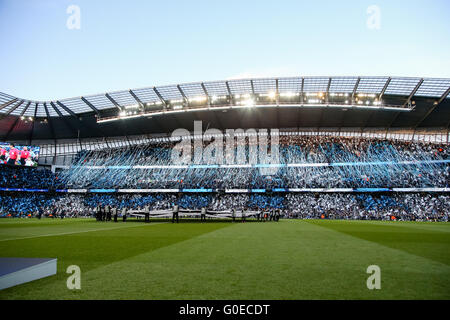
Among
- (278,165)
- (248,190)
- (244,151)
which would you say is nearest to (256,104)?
(244,151)

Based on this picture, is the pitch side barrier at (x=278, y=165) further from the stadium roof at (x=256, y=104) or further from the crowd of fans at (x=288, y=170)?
the stadium roof at (x=256, y=104)

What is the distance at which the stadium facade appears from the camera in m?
36.4

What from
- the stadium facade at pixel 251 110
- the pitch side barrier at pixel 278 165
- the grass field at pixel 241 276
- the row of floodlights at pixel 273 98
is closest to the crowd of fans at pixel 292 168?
the pitch side barrier at pixel 278 165

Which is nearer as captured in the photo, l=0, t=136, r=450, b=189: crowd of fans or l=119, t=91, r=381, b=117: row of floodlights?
l=119, t=91, r=381, b=117: row of floodlights

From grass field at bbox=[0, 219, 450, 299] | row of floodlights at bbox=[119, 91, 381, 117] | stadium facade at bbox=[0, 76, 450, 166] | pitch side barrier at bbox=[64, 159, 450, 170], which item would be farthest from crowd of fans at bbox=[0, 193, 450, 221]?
grass field at bbox=[0, 219, 450, 299]

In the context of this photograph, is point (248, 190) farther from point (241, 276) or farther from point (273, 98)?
point (241, 276)

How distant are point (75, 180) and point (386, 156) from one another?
51226mm

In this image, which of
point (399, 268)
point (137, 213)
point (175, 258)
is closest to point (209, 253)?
point (175, 258)

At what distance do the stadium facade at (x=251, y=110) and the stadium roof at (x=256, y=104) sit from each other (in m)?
0.11

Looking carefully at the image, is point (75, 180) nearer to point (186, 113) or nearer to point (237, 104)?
point (186, 113)

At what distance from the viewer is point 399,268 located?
528cm

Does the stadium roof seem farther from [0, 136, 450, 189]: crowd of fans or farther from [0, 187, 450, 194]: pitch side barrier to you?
[0, 187, 450, 194]: pitch side barrier

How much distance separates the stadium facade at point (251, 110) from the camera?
36.4 metres

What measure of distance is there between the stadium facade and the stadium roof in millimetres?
113
